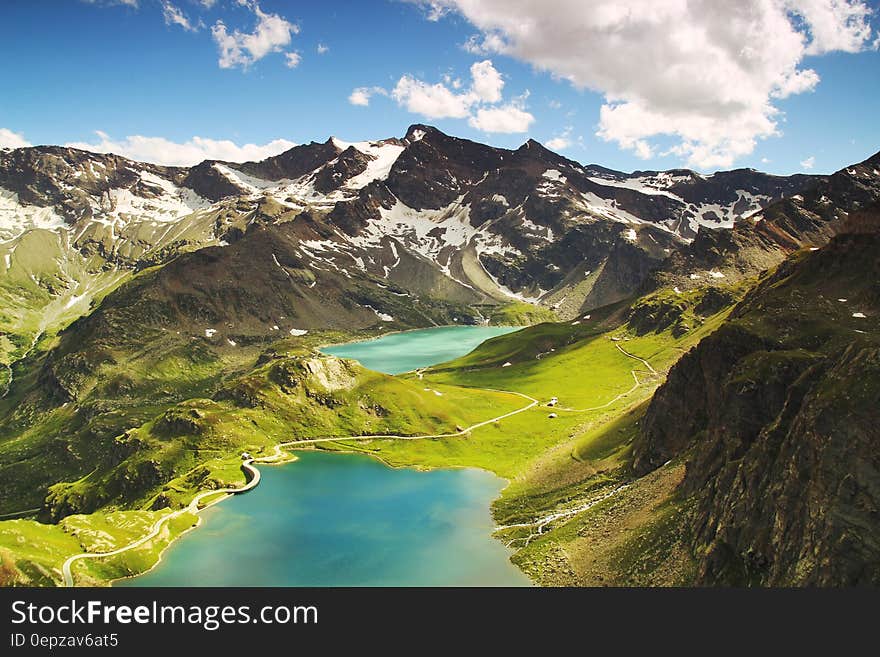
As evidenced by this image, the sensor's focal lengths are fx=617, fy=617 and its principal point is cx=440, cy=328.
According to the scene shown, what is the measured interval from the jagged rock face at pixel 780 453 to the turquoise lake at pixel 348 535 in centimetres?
2850

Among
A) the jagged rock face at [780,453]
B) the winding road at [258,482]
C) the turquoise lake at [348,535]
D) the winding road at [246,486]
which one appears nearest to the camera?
the jagged rock face at [780,453]

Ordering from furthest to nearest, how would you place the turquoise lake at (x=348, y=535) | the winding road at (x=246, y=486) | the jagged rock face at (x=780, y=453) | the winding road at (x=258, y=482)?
1. the winding road at (x=258, y=482)
2. the winding road at (x=246, y=486)
3. the turquoise lake at (x=348, y=535)
4. the jagged rock face at (x=780, y=453)

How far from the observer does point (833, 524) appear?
4819cm

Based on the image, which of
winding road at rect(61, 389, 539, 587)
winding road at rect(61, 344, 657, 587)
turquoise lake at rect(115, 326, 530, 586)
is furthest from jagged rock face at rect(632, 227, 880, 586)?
winding road at rect(61, 389, 539, 587)

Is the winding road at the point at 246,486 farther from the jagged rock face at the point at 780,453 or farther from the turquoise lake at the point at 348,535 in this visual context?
the jagged rock face at the point at 780,453

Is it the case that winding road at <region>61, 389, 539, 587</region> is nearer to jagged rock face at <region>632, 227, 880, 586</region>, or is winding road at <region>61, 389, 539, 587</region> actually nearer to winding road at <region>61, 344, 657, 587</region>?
winding road at <region>61, 344, 657, 587</region>

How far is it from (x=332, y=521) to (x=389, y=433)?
53.1 meters

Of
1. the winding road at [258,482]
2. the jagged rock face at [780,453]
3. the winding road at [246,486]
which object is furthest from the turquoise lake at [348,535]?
the jagged rock face at [780,453]

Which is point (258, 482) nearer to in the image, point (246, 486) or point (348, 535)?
point (246, 486)

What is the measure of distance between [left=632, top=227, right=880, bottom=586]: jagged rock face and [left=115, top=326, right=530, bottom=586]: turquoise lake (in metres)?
28.5

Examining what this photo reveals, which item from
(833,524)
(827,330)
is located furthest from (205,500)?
(827,330)

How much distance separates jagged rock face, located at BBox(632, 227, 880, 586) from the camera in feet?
158

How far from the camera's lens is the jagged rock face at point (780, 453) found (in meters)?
48.3

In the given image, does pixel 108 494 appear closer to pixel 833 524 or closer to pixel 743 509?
pixel 743 509
